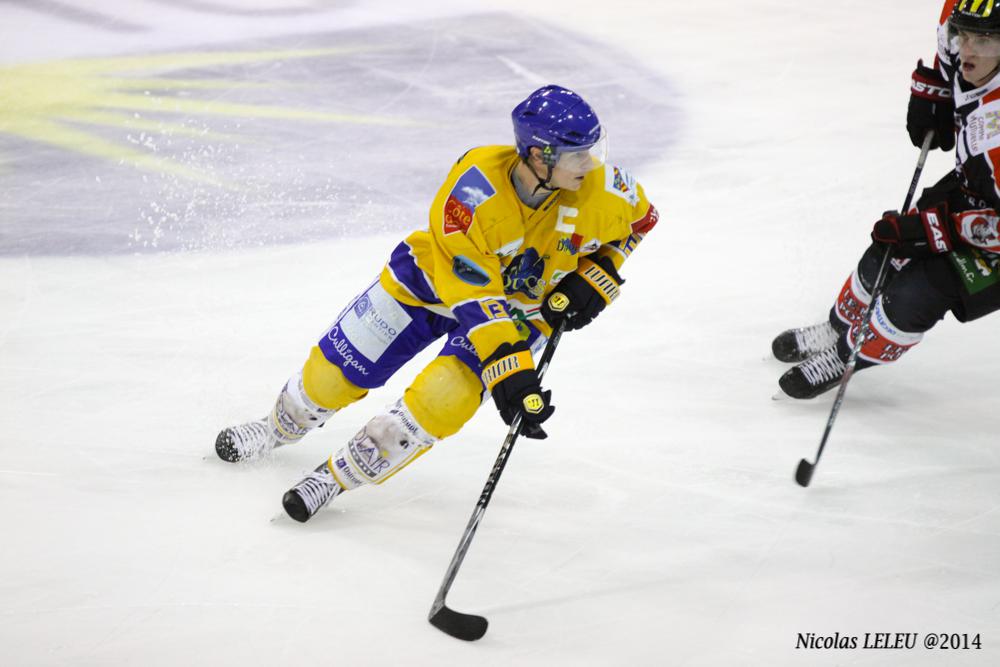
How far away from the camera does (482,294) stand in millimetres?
2875

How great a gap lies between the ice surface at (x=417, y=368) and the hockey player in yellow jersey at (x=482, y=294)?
31 cm

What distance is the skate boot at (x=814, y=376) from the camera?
12.8 ft

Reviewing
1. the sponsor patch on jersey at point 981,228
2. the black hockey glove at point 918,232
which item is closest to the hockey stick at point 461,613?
the black hockey glove at point 918,232

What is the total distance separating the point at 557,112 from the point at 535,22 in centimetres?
502

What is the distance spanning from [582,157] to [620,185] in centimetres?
32

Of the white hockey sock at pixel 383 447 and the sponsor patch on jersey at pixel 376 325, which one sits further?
the sponsor patch on jersey at pixel 376 325

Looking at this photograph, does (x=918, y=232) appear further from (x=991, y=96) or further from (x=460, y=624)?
(x=460, y=624)

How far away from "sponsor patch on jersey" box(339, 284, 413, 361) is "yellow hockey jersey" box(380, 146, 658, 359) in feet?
0.13

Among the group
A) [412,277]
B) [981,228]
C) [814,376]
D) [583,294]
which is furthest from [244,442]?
[981,228]

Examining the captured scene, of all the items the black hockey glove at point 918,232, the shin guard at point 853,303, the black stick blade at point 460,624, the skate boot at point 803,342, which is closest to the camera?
the black stick blade at point 460,624

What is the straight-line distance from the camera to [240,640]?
266 cm

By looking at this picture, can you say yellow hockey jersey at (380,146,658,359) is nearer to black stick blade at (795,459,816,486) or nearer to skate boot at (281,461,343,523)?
skate boot at (281,461,343,523)

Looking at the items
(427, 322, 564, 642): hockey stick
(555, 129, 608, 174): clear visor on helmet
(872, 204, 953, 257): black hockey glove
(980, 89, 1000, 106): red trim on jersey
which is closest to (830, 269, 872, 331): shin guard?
(872, 204, 953, 257): black hockey glove

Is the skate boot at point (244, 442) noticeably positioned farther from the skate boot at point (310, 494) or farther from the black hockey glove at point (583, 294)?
the black hockey glove at point (583, 294)
